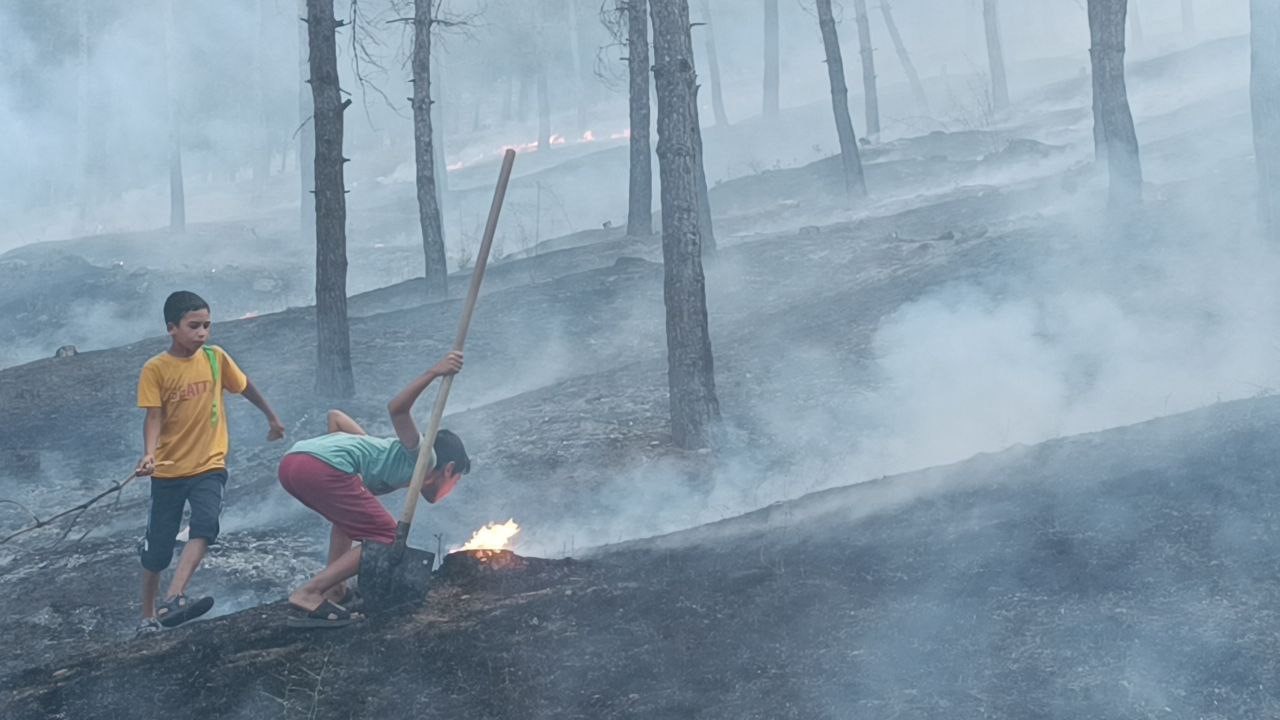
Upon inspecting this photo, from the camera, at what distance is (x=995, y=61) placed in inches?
1324

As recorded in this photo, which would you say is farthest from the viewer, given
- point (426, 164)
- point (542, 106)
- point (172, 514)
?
point (542, 106)

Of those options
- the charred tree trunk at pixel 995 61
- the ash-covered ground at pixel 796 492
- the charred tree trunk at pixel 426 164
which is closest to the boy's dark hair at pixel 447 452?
the ash-covered ground at pixel 796 492

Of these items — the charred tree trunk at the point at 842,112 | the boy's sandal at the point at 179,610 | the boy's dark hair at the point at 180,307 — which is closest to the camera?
the boy's sandal at the point at 179,610

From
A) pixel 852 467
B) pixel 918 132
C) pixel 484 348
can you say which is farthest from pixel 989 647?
pixel 918 132

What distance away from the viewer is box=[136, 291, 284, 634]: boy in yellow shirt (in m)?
6.01

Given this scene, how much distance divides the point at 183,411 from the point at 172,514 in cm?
58

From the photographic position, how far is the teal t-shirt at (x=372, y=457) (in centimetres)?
576

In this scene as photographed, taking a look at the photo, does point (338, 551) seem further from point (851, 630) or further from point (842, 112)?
point (842, 112)

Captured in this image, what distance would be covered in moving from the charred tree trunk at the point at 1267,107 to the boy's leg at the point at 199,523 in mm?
11019

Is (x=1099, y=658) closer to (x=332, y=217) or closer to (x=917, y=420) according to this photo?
(x=917, y=420)

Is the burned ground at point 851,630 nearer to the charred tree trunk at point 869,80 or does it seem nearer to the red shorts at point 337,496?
the red shorts at point 337,496

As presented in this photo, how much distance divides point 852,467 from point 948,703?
4.94 metres

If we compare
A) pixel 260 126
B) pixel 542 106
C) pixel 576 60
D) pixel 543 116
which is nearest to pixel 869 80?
pixel 576 60

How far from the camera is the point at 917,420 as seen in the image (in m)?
9.95
